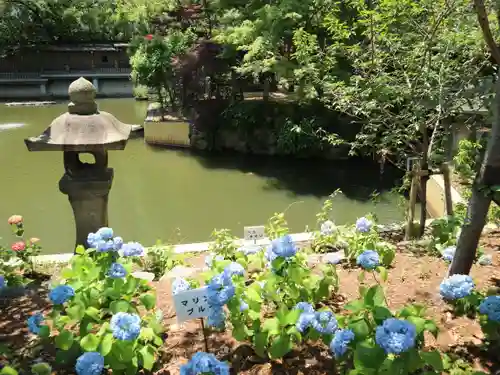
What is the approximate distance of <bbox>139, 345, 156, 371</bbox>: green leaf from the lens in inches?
78.5

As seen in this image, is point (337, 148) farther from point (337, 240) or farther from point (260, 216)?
point (337, 240)

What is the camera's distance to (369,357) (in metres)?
1.74

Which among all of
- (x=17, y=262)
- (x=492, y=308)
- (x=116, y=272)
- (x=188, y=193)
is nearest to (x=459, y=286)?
(x=492, y=308)

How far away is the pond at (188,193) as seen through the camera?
7.29 m

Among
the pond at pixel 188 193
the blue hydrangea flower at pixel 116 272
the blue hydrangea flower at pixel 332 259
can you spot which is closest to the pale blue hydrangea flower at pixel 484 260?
the blue hydrangea flower at pixel 332 259

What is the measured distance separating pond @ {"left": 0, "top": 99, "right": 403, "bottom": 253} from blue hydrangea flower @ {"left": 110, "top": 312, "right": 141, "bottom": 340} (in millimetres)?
4351

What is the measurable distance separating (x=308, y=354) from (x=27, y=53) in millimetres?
Answer: 23327

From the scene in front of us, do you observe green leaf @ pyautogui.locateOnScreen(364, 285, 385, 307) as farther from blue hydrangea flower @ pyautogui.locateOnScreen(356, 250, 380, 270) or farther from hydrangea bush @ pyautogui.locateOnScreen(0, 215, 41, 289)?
hydrangea bush @ pyautogui.locateOnScreen(0, 215, 41, 289)

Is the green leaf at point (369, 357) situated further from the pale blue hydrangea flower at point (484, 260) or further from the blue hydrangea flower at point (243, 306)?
the pale blue hydrangea flower at point (484, 260)

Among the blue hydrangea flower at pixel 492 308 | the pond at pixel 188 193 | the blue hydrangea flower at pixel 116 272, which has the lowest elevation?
the pond at pixel 188 193

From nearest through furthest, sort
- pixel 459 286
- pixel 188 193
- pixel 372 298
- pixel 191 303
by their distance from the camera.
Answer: pixel 372 298 → pixel 191 303 → pixel 459 286 → pixel 188 193

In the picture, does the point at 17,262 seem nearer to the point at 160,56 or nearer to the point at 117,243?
the point at 117,243

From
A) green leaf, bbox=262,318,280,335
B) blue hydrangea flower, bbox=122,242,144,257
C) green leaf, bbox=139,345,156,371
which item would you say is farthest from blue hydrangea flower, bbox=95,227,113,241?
green leaf, bbox=262,318,280,335

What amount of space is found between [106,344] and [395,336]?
112cm
